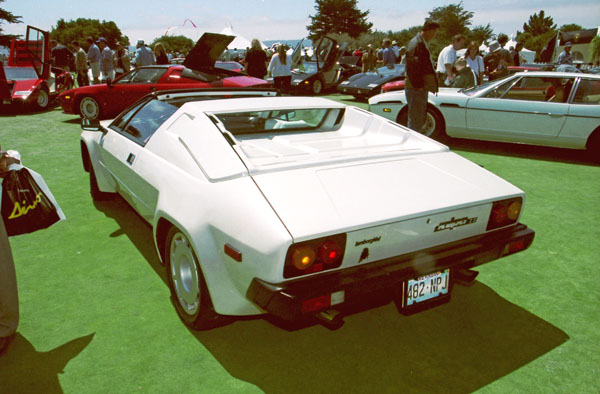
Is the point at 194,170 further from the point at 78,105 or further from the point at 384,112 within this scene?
the point at 78,105

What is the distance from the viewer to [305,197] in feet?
6.84

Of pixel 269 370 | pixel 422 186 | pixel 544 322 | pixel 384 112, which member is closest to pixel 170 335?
pixel 269 370

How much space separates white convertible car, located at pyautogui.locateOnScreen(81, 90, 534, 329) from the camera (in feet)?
6.33

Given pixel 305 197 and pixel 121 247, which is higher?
pixel 305 197

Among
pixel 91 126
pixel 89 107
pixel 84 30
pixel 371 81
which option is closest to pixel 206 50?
pixel 89 107

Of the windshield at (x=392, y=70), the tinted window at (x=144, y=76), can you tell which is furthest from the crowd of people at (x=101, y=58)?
the windshield at (x=392, y=70)

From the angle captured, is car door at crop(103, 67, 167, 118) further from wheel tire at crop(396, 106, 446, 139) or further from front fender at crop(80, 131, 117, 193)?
front fender at crop(80, 131, 117, 193)

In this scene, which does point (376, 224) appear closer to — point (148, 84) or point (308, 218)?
point (308, 218)

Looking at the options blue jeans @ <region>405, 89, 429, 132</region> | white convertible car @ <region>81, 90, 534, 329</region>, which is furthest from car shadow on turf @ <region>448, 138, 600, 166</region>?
white convertible car @ <region>81, 90, 534, 329</region>

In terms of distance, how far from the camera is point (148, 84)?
9.23 meters

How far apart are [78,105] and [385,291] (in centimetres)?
922

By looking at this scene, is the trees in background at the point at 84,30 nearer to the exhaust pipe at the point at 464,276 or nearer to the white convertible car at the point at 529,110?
the white convertible car at the point at 529,110

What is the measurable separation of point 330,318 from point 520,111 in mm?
5864

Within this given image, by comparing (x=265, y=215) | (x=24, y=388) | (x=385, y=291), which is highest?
(x=265, y=215)
